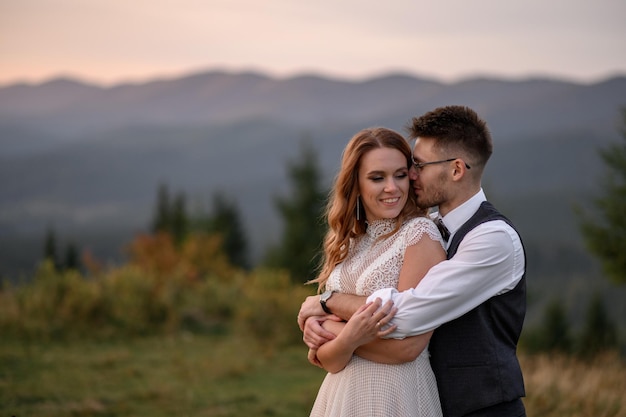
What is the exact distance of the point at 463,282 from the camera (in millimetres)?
2488

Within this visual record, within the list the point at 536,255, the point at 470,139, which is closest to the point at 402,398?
the point at 470,139

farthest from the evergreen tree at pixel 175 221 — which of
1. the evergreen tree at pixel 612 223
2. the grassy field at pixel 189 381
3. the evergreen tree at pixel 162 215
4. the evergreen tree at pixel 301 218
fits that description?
the grassy field at pixel 189 381

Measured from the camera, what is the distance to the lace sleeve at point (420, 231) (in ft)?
8.91

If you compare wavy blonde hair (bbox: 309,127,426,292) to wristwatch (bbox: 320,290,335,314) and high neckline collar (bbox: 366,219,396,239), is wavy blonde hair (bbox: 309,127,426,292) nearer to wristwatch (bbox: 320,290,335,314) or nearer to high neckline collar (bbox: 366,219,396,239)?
high neckline collar (bbox: 366,219,396,239)

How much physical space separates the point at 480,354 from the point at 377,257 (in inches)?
22.1

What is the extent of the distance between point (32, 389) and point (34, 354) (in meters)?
2.40

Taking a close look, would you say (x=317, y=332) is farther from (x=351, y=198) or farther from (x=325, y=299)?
(x=351, y=198)

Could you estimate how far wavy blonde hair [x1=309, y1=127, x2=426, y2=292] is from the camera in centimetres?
287

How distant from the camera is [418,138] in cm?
290

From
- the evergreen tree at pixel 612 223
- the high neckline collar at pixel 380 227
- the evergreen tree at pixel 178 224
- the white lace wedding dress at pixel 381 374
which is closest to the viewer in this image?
the white lace wedding dress at pixel 381 374

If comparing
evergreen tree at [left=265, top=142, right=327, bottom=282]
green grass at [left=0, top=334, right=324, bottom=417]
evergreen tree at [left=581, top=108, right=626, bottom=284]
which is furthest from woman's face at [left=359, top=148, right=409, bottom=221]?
evergreen tree at [left=265, top=142, right=327, bottom=282]

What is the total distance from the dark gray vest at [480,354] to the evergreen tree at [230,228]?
43.2 m

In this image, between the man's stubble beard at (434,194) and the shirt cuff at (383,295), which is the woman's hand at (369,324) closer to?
the shirt cuff at (383,295)

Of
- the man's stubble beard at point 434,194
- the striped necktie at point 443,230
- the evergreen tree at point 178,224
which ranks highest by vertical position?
the man's stubble beard at point 434,194
